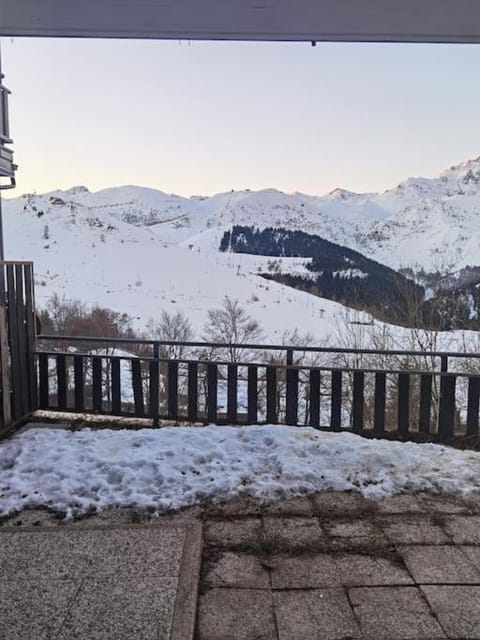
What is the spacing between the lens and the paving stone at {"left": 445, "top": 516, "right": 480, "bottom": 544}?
2255 millimetres

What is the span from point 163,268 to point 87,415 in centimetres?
2201

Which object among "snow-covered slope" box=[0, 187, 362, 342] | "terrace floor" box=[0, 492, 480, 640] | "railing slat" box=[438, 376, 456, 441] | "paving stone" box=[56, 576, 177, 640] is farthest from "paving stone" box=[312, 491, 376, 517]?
"snow-covered slope" box=[0, 187, 362, 342]

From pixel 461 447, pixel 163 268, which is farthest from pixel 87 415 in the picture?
pixel 163 268

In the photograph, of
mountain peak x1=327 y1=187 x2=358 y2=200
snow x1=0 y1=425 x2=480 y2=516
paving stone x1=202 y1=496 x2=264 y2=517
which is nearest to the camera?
paving stone x1=202 y1=496 x2=264 y2=517

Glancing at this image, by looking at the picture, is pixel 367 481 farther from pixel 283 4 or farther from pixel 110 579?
pixel 283 4

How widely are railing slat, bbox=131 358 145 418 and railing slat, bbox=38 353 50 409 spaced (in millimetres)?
737

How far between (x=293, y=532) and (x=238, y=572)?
42 centimetres

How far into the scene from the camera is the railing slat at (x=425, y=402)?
3.88 m

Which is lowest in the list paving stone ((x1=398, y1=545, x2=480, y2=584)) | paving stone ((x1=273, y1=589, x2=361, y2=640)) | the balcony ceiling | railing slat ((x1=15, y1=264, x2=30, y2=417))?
paving stone ((x1=398, y1=545, x2=480, y2=584))

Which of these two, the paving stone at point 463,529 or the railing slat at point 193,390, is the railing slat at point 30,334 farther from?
the paving stone at point 463,529

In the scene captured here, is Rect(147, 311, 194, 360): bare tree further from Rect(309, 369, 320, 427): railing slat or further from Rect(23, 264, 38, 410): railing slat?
Rect(309, 369, 320, 427): railing slat

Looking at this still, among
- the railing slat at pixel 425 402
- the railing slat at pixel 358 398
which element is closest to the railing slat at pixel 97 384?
the railing slat at pixel 358 398

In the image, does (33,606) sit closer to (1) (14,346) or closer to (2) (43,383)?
(1) (14,346)

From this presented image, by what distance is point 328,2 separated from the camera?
10.2 ft
